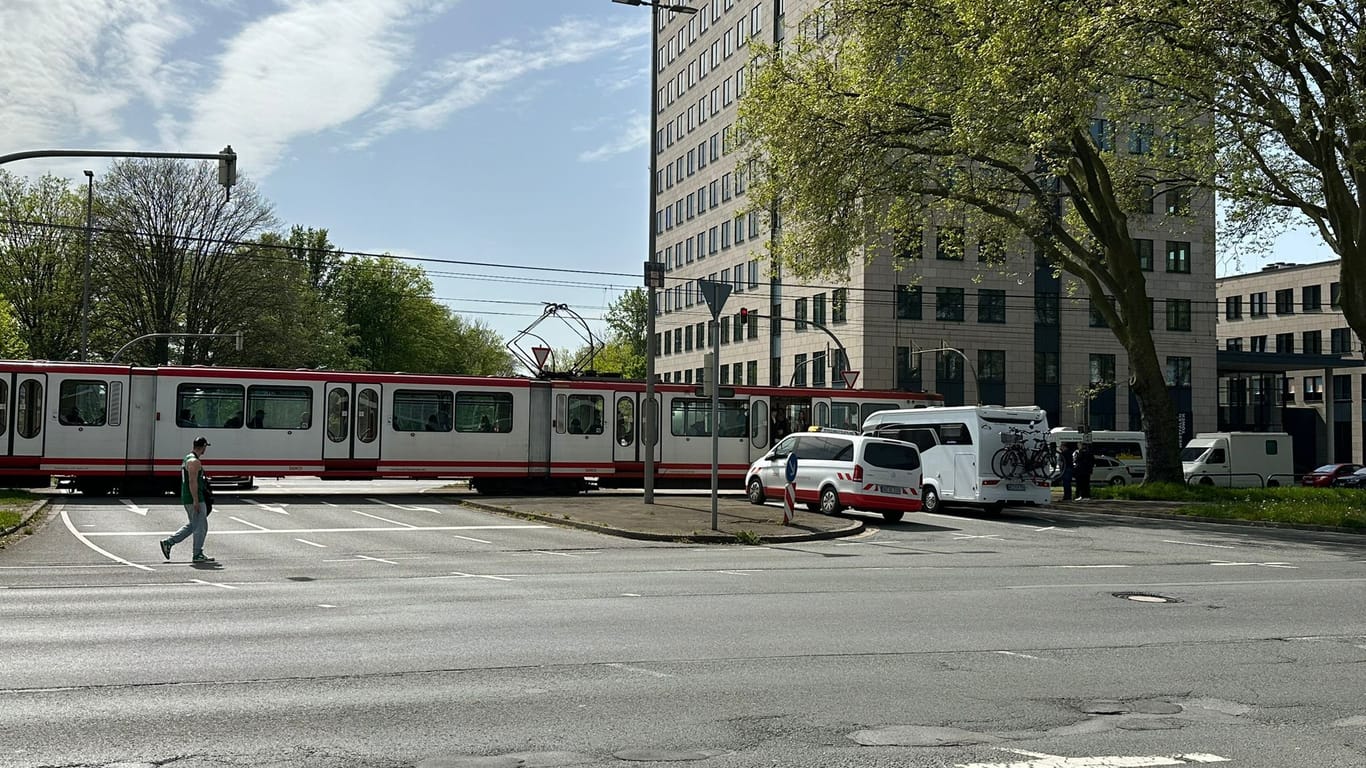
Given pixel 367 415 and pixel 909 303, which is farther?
pixel 909 303

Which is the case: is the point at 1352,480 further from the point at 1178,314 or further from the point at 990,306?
the point at 990,306

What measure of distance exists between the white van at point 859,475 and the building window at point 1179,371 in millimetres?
49161

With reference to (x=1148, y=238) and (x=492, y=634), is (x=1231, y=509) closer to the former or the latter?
(x=492, y=634)

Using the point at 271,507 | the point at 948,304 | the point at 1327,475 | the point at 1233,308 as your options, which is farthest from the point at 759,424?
the point at 1233,308

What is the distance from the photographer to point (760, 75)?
34.3 m

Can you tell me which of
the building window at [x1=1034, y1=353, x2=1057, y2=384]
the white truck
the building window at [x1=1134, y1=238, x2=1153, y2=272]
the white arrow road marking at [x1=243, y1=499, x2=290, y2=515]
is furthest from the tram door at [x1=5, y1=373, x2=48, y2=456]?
the building window at [x1=1134, y1=238, x2=1153, y2=272]

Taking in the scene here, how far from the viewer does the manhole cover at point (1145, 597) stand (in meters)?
12.4

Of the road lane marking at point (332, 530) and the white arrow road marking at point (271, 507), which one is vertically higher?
the white arrow road marking at point (271, 507)

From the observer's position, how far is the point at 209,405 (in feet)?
99.3

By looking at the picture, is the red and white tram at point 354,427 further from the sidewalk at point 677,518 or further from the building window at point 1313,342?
A: the building window at point 1313,342

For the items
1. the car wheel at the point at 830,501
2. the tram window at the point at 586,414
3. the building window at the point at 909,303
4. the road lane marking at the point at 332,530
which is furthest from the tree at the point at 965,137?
the building window at the point at 909,303

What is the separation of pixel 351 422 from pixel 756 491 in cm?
1083

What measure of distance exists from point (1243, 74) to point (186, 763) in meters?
24.7

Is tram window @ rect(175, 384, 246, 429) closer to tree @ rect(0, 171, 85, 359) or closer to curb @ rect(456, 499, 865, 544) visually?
curb @ rect(456, 499, 865, 544)
